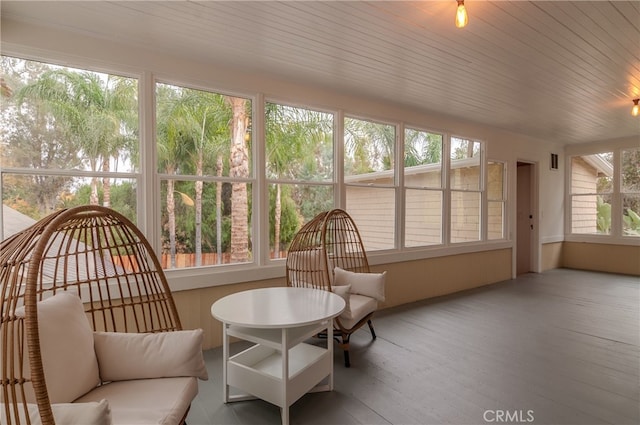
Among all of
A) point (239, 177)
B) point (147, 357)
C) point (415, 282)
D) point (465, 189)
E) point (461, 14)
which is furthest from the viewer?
point (465, 189)

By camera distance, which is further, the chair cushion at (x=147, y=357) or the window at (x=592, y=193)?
the window at (x=592, y=193)

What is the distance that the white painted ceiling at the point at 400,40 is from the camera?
211 centimetres

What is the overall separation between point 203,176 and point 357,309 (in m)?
1.76

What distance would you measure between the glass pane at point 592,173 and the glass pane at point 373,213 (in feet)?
16.3

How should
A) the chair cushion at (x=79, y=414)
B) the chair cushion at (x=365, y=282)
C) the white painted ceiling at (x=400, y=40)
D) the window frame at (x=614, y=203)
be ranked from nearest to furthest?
the chair cushion at (x=79, y=414), the white painted ceiling at (x=400, y=40), the chair cushion at (x=365, y=282), the window frame at (x=614, y=203)

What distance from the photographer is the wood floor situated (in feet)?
6.40

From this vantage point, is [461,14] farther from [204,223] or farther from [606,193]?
[606,193]

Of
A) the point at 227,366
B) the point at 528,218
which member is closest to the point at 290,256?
the point at 227,366

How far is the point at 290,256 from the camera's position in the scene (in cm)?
306

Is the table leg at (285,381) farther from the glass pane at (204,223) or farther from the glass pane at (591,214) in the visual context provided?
the glass pane at (591,214)

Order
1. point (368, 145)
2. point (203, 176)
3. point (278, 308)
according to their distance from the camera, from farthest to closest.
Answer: point (368, 145)
point (203, 176)
point (278, 308)

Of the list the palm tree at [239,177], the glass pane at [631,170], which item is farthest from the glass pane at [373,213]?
the glass pane at [631,170]

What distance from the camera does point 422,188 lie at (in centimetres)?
450

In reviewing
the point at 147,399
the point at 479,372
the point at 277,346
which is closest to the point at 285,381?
the point at 277,346
